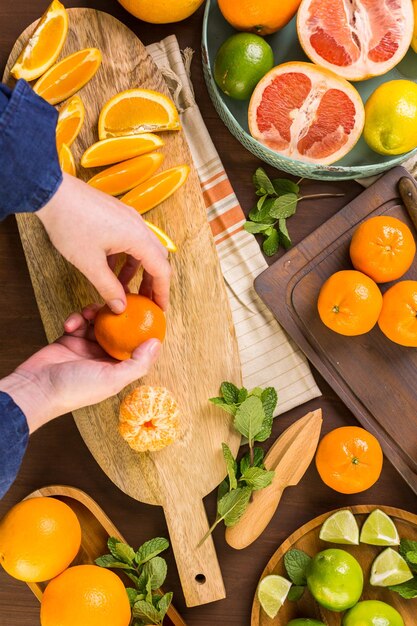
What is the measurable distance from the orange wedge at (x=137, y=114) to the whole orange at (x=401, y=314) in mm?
614

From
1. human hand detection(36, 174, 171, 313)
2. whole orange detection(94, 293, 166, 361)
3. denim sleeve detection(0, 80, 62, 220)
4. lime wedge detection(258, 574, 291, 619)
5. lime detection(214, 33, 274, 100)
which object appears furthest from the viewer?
lime wedge detection(258, 574, 291, 619)

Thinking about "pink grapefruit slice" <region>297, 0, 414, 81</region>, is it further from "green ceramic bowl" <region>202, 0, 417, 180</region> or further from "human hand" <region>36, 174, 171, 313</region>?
"human hand" <region>36, 174, 171, 313</region>

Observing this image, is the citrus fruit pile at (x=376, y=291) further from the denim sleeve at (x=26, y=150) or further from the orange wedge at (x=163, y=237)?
the denim sleeve at (x=26, y=150)

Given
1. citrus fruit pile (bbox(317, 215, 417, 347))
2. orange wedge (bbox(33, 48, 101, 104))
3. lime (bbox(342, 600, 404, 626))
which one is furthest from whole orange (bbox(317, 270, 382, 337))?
orange wedge (bbox(33, 48, 101, 104))

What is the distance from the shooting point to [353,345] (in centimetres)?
146

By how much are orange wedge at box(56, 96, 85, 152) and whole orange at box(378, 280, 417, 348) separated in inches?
30.9

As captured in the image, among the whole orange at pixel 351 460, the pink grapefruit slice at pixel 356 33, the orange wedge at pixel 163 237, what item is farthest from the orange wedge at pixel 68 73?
the whole orange at pixel 351 460

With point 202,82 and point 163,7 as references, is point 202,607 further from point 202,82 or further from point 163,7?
point 163,7

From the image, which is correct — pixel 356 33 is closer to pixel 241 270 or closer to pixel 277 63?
pixel 277 63

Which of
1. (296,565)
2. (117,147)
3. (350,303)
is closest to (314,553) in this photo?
(296,565)

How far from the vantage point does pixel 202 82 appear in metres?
1.49

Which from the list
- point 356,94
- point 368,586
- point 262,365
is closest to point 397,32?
point 356,94

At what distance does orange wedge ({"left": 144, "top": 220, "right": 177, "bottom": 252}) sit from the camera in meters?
1.34

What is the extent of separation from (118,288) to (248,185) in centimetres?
48
